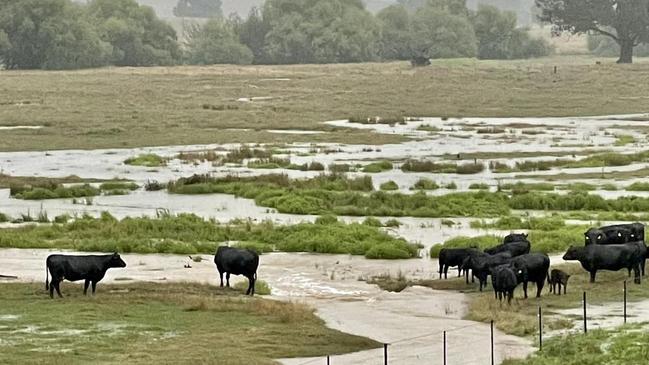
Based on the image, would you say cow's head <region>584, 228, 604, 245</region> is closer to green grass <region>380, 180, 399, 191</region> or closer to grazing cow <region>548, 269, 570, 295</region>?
grazing cow <region>548, 269, 570, 295</region>

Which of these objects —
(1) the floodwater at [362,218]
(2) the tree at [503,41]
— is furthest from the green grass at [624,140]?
(2) the tree at [503,41]

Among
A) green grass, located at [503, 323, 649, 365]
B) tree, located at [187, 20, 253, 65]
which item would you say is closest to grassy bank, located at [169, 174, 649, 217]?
green grass, located at [503, 323, 649, 365]

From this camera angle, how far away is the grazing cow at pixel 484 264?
109ft

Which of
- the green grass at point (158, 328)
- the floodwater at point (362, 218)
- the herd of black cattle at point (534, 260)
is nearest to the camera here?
the green grass at point (158, 328)

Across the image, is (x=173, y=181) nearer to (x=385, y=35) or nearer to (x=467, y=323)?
(x=467, y=323)

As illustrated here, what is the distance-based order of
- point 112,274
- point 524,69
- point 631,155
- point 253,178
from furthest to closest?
point 524,69 → point 631,155 → point 253,178 → point 112,274

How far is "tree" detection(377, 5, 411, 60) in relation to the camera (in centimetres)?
16838

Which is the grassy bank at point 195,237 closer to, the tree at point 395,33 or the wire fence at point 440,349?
the wire fence at point 440,349

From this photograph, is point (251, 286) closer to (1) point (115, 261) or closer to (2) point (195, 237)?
(1) point (115, 261)

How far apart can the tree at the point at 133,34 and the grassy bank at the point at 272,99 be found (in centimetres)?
1318

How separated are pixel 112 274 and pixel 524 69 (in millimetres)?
108507

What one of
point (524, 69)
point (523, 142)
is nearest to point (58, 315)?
point (523, 142)

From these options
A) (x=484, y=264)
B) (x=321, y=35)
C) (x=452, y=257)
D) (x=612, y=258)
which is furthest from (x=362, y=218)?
(x=321, y=35)

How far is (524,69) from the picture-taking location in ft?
463
